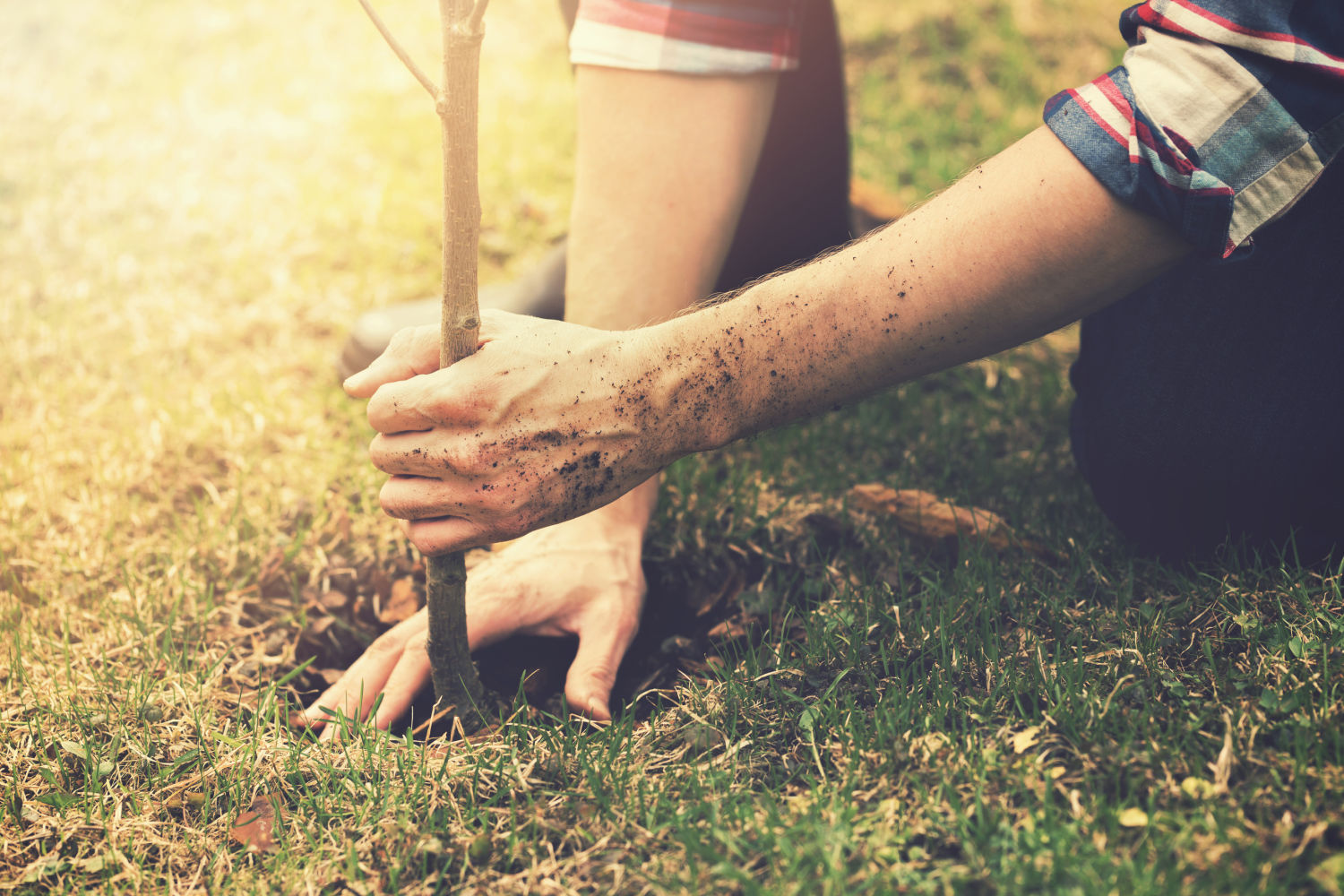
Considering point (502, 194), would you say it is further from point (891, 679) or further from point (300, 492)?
point (891, 679)

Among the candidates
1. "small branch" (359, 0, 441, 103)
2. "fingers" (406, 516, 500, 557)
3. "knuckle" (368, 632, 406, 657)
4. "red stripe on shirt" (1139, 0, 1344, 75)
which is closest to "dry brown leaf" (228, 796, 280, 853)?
"knuckle" (368, 632, 406, 657)

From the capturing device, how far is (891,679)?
1491mm

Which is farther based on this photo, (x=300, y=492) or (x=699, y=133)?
(x=300, y=492)

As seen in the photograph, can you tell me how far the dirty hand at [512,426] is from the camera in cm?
137

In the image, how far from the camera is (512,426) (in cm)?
138

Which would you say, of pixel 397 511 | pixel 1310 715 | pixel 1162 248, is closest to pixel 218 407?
pixel 397 511

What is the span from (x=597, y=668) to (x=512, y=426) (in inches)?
21.2

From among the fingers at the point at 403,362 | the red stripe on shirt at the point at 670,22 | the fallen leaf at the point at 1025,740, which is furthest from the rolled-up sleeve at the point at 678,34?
the fallen leaf at the point at 1025,740

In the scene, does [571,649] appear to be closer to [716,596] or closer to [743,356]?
[716,596]

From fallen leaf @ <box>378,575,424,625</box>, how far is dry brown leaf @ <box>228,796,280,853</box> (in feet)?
1.64

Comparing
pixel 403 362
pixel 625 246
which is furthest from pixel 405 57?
pixel 625 246

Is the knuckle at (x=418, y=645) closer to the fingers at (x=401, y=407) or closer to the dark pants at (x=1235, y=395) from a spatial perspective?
the fingers at (x=401, y=407)

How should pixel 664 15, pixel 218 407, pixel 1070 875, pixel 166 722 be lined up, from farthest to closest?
pixel 218 407 < pixel 664 15 < pixel 166 722 < pixel 1070 875

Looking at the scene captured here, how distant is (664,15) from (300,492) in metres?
1.32
